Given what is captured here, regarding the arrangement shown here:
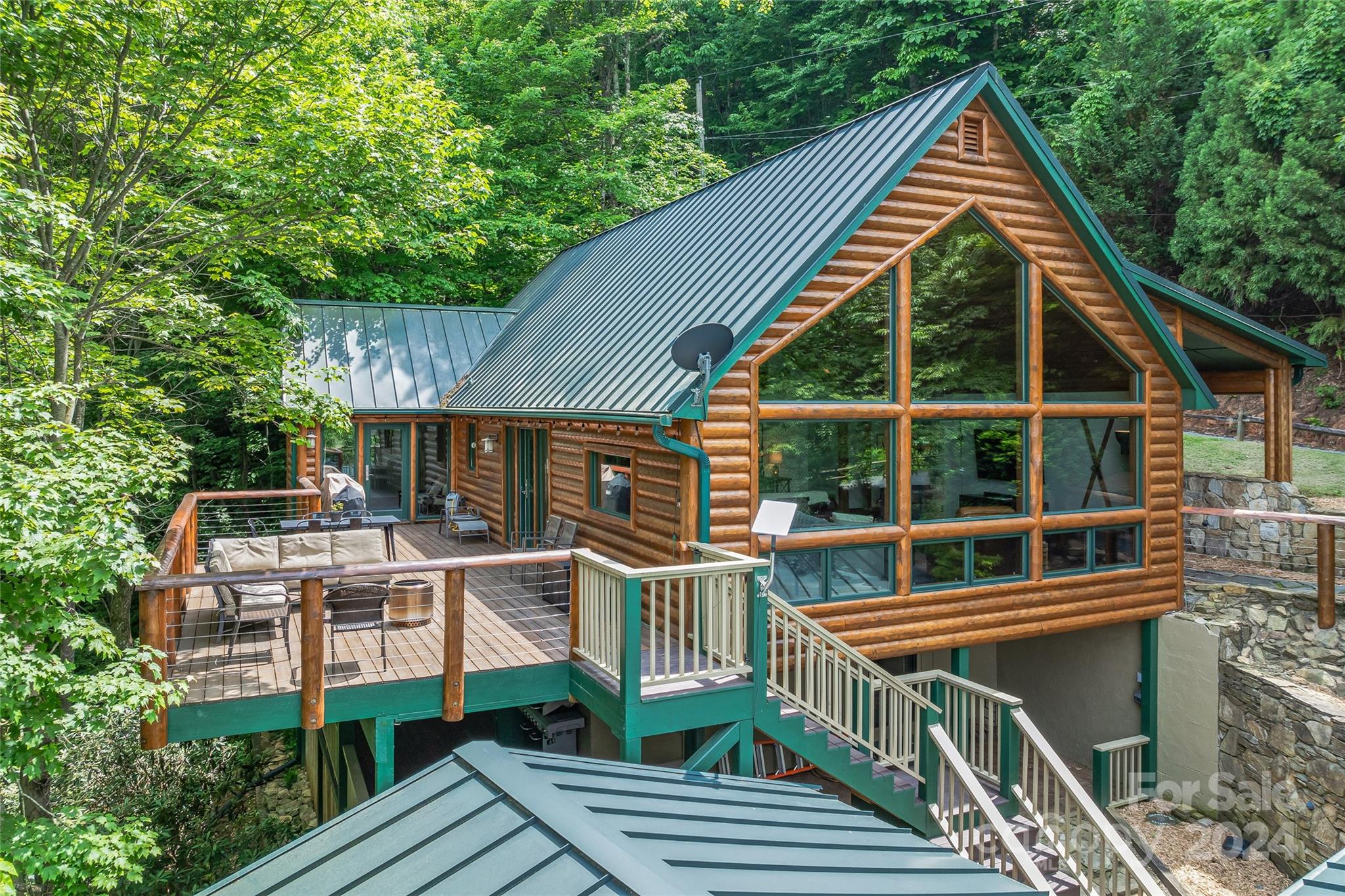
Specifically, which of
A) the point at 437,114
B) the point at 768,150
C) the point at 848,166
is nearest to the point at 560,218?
the point at 768,150

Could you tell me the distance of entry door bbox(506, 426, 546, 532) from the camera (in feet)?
38.7

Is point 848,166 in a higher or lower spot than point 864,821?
higher

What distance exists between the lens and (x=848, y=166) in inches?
369

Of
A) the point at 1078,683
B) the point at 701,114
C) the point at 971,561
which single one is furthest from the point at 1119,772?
the point at 701,114

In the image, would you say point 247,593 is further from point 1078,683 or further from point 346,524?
point 1078,683

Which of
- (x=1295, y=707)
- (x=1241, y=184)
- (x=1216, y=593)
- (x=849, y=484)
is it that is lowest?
(x=1295, y=707)

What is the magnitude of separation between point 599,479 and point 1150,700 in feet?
25.8

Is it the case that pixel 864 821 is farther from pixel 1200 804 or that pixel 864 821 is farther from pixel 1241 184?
pixel 1241 184

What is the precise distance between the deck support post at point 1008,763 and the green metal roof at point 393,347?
1051cm

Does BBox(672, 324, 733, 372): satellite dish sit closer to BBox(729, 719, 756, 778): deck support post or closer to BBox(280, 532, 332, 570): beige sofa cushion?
BBox(729, 719, 756, 778): deck support post

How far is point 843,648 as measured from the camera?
24.2ft

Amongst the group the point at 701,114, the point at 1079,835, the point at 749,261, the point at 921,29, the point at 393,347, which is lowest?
the point at 1079,835

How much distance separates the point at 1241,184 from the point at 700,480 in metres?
18.3

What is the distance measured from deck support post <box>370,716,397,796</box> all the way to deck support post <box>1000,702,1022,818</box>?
19.9 feet
